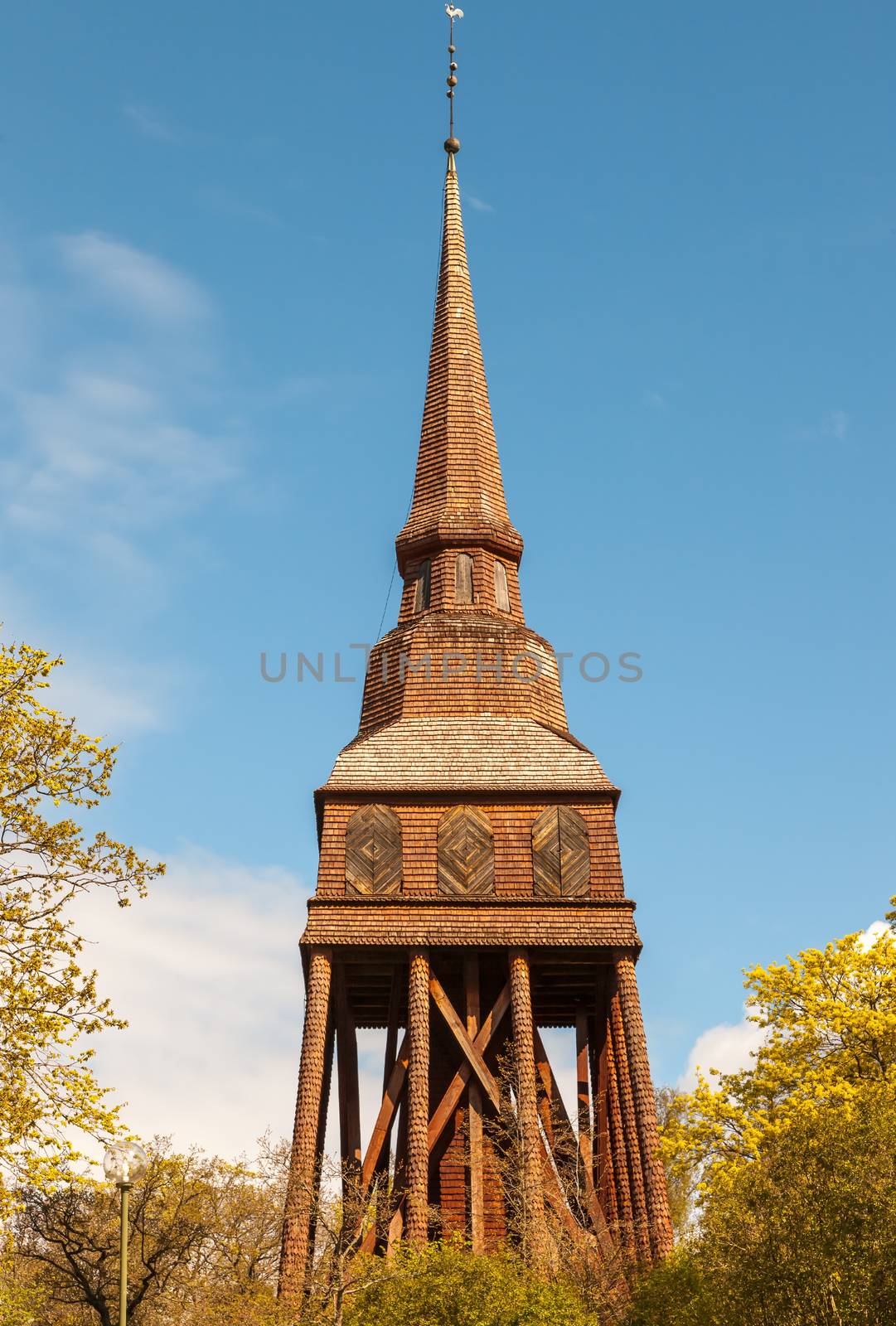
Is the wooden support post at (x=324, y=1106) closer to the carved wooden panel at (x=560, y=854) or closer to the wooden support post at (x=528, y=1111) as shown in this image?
the wooden support post at (x=528, y=1111)

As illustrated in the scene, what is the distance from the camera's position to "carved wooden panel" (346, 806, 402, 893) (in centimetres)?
3416

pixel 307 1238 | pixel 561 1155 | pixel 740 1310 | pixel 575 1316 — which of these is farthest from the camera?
pixel 561 1155

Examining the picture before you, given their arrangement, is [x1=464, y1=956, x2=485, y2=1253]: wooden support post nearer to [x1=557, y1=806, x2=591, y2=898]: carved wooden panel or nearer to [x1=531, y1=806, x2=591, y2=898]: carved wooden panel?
[x1=531, y1=806, x2=591, y2=898]: carved wooden panel

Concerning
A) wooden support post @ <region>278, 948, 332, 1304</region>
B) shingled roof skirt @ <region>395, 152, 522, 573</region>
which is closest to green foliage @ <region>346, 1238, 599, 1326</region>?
wooden support post @ <region>278, 948, 332, 1304</region>

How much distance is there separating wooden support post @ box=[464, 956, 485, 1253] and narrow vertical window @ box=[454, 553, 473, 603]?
31.7ft

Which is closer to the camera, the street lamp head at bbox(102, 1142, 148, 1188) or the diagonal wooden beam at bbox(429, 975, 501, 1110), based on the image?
the street lamp head at bbox(102, 1142, 148, 1188)

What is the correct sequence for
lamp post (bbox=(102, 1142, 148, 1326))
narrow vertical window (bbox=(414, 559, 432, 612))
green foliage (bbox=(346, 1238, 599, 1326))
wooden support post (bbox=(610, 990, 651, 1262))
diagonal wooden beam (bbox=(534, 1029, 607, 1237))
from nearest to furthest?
lamp post (bbox=(102, 1142, 148, 1326)) < green foliage (bbox=(346, 1238, 599, 1326)) < wooden support post (bbox=(610, 990, 651, 1262)) < diagonal wooden beam (bbox=(534, 1029, 607, 1237)) < narrow vertical window (bbox=(414, 559, 432, 612))

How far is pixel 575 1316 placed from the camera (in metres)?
26.0

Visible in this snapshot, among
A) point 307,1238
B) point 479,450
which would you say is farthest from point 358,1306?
point 479,450

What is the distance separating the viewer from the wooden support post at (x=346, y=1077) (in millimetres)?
34812

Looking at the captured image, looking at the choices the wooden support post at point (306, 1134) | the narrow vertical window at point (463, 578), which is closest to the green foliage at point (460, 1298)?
the wooden support post at point (306, 1134)

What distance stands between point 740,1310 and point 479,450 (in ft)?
80.9

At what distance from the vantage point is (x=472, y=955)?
34.2 metres

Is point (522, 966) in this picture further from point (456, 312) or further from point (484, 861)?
point (456, 312)
